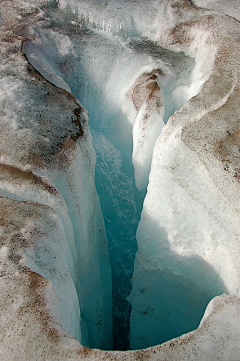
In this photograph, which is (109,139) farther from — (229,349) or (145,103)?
(229,349)

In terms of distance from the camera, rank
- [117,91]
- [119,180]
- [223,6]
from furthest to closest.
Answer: [223,6] < [117,91] < [119,180]

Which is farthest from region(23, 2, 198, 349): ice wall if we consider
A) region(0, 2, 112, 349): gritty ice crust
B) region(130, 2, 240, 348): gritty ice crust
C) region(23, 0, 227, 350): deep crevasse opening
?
region(130, 2, 240, 348): gritty ice crust

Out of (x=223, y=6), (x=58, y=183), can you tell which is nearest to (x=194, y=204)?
(x=58, y=183)

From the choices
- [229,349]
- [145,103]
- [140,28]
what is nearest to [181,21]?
[140,28]

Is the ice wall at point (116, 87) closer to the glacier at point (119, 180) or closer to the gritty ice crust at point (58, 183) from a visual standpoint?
the glacier at point (119, 180)

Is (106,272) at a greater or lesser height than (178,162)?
lesser

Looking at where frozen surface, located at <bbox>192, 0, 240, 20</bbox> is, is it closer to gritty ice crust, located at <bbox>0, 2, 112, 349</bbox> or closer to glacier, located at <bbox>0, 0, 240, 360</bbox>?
glacier, located at <bbox>0, 0, 240, 360</bbox>

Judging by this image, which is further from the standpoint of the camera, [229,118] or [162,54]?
[162,54]

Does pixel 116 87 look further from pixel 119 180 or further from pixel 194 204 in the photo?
pixel 194 204
